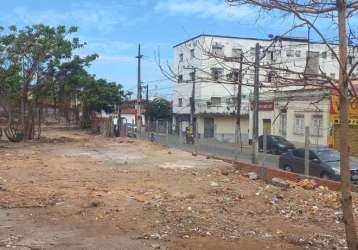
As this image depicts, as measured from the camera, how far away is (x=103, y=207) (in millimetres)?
12305

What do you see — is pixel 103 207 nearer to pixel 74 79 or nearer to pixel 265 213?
pixel 265 213

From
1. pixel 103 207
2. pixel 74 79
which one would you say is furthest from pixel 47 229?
pixel 74 79

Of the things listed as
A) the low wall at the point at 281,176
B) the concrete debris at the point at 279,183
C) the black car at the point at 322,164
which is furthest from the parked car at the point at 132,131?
the concrete debris at the point at 279,183

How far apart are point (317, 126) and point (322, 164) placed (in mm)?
10537

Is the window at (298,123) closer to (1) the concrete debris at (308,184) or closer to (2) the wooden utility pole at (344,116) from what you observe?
(1) the concrete debris at (308,184)

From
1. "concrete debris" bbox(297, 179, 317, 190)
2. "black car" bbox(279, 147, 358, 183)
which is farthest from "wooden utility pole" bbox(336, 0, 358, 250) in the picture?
"black car" bbox(279, 147, 358, 183)

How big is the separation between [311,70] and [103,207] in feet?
23.8

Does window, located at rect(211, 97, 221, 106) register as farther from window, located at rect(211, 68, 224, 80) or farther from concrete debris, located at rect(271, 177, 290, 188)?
window, located at rect(211, 68, 224, 80)

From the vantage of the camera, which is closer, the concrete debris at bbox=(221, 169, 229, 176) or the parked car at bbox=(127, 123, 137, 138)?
the concrete debris at bbox=(221, 169, 229, 176)

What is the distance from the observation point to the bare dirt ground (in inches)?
360

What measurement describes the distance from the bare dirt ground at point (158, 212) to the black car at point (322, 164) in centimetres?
→ 323

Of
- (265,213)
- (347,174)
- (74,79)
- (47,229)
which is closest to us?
(347,174)

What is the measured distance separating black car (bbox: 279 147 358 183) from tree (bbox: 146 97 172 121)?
2664 inches

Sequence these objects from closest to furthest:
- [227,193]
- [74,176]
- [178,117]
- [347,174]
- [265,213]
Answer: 1. [347,174]
2. [265,213]
3. [227,193]
4. [74,176]
5. [178,117]
